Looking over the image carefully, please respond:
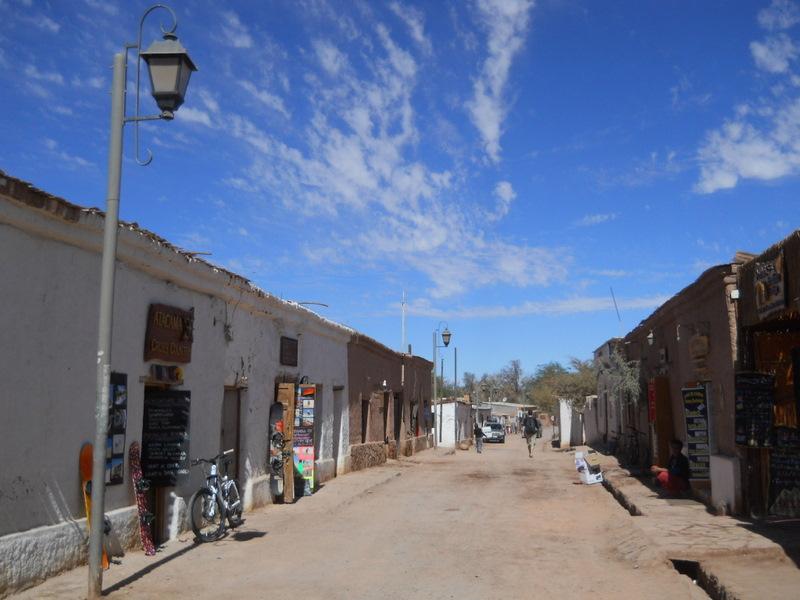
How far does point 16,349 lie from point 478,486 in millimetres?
12740

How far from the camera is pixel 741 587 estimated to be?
6742 mm

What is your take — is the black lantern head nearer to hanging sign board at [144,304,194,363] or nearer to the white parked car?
hanging sign board at [144,304,194,363]

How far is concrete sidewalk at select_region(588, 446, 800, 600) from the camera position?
6859 mm

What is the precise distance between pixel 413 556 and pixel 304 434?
272 inches

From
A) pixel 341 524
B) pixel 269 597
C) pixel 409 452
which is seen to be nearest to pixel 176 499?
pixel 341 524

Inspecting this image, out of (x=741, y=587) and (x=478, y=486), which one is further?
(x=478, y=486)

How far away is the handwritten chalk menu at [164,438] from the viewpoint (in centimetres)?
992

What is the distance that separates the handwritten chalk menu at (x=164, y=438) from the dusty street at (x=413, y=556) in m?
0.92

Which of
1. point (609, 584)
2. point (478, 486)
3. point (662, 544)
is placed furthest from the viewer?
point (478, 486)

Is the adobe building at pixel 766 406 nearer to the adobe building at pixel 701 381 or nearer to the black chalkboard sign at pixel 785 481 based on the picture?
the black chalkboard sign at pixel 785 481

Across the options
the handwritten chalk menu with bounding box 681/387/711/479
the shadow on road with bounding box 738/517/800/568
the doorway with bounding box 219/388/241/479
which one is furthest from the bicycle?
the handwritten chalk menu with bounding box 681/387/711/479

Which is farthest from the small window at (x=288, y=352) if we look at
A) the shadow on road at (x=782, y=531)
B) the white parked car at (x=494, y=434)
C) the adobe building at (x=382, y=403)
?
the white parked car at (x=494, y=434)

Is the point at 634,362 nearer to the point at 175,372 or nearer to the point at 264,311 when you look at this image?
the point at 264,311

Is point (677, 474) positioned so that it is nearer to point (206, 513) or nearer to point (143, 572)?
point (206, 513)
